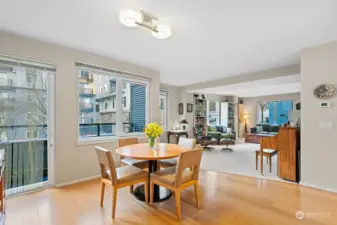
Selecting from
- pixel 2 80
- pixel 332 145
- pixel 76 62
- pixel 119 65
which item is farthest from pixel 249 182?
pixel 2 80

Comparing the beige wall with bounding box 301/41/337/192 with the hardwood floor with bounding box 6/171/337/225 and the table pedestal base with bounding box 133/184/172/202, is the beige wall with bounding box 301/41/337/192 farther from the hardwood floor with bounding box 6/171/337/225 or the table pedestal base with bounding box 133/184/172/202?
the table pedestal base with bounding box 133/184/172/202

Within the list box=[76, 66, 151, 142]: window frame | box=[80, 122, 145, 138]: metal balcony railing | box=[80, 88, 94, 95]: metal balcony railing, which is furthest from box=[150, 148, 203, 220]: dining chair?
box=[80, 88, 94, 95]: metal balcony railing

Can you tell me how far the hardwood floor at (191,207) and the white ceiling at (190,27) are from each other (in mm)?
2388

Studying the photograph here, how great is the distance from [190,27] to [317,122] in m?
2.58

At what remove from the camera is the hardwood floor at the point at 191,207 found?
2207mm

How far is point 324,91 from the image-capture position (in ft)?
9.98

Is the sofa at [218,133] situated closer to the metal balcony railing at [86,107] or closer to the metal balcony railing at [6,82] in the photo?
the metal balcony railing at [86,107]

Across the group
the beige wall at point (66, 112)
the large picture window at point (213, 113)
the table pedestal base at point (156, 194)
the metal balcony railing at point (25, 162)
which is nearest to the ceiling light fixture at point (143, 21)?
the beige wall at point (66, 112)

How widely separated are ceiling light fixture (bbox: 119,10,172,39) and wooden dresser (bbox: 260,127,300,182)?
2.86 m

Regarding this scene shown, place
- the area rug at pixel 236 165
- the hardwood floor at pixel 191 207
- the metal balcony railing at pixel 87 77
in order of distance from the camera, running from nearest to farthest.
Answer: the hardwood floor at pixel 191 207 < the metal balcony railing at pixel 87 77 < the area rug at pixel 236 165

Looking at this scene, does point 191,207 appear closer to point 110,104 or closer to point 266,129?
point 110,104

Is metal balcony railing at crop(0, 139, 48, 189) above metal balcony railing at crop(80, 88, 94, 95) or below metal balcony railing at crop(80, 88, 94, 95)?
below

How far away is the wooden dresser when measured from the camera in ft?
11.3

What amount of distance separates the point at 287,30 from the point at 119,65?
3.07m
